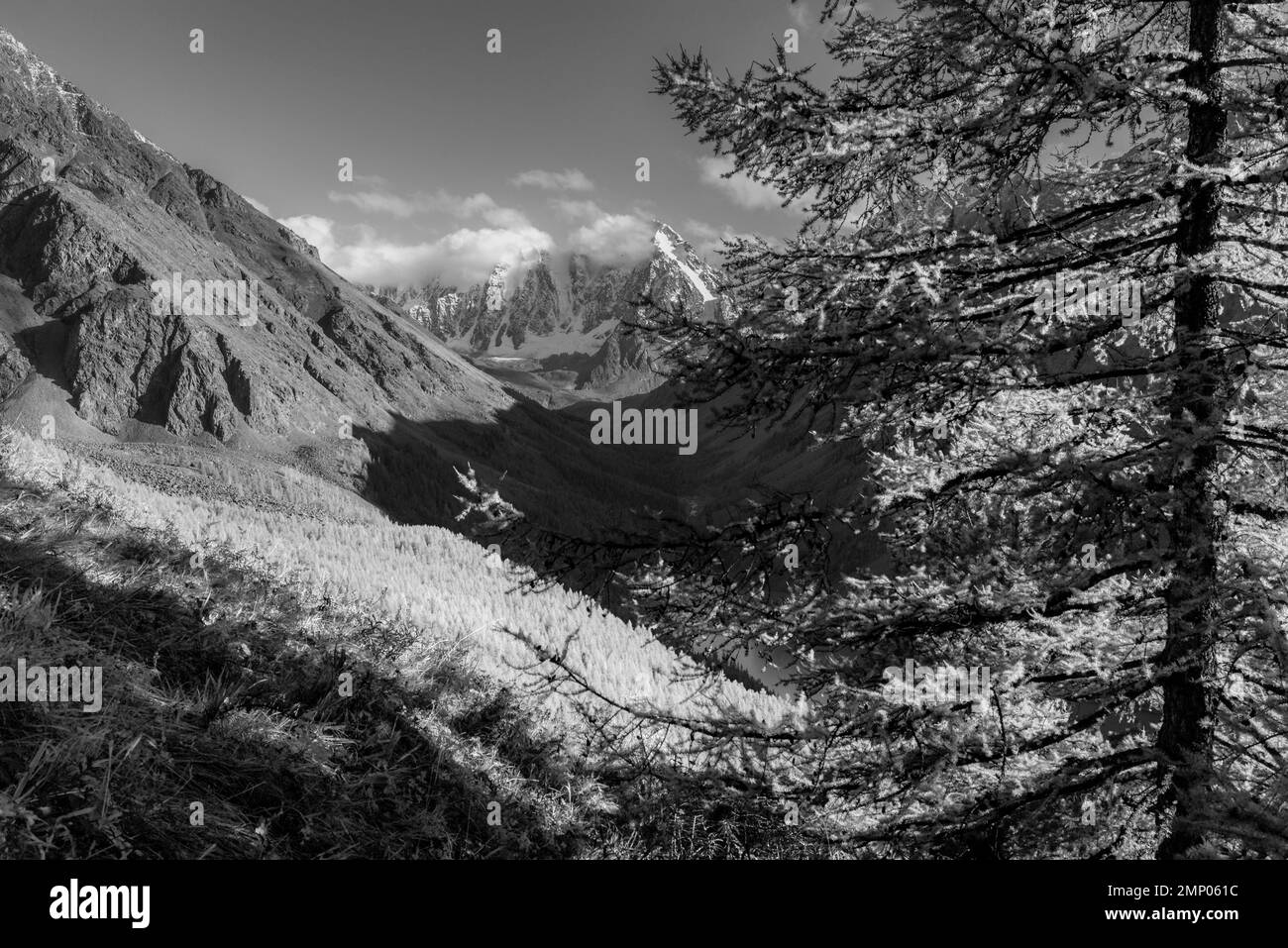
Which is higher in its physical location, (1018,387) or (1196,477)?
(1018,387)

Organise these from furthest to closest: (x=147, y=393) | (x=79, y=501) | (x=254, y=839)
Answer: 1. (x=147, y=393)
2. (x=79, y=501)
3. (x=254, y=839)

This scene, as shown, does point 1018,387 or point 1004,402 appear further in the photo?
point 1004,402

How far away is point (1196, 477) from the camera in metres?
4.34

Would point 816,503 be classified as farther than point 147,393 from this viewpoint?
No

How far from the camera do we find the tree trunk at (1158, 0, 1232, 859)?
151 inches

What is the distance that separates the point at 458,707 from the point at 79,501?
397cm

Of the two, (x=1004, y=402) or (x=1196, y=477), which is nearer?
(x=1196, y=477)

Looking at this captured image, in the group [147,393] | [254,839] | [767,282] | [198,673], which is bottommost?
[254,839]

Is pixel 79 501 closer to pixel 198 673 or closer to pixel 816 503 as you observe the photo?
pixel 198 673

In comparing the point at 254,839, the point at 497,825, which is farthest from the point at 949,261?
the point at 254,839

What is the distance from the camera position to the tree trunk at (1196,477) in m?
3.84
